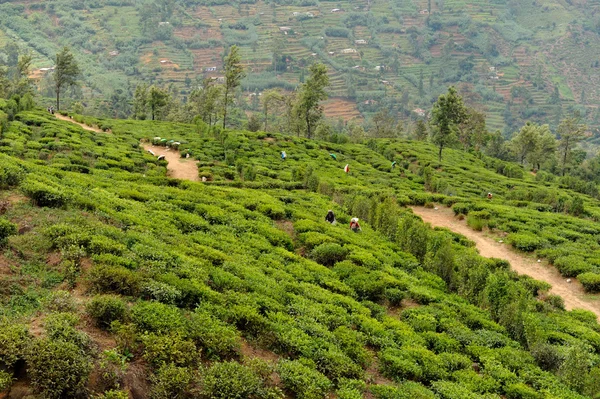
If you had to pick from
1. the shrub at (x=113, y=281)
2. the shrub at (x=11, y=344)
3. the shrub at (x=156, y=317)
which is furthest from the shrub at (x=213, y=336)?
the shrub at (x=11, y=344)

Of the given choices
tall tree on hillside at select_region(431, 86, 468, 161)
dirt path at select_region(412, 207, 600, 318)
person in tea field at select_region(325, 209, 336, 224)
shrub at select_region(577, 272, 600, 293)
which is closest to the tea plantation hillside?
person in tea field at select_region(325, 209, 336, 224)

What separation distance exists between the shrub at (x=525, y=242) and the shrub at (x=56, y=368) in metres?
24.2

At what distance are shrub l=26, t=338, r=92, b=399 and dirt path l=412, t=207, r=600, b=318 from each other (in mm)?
19797

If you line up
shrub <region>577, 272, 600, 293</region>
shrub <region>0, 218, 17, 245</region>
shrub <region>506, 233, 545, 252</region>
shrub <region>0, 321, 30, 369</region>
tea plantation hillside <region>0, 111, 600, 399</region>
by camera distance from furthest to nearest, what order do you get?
1. shrub <region>506, 233, 545, 252</region>
2. shrub <region>577, 272, 600, 293</region>
3. shrub <region>0, 218, 17, 245</region>
4. tea plantation hillside <region>0, 111, 600, 399</region>
5. shrub <region>0, 321, 30, 369</region>

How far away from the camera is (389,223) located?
74.7ft

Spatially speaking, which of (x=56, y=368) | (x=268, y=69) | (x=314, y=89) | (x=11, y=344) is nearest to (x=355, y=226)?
(x=56, y=368)

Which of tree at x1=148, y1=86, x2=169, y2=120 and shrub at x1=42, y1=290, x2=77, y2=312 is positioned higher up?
tree at x1=148, y1=86, x2=169, y2=120

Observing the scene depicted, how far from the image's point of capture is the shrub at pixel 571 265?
71.9 feet

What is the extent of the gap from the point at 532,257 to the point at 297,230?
1408 centimetres

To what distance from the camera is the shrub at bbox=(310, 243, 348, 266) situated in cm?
1700

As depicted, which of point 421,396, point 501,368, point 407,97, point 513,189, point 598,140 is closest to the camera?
point 421,396

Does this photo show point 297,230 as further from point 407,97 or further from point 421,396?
point 407,97

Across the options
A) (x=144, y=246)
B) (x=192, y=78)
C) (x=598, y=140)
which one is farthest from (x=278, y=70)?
(x=144, y=246)

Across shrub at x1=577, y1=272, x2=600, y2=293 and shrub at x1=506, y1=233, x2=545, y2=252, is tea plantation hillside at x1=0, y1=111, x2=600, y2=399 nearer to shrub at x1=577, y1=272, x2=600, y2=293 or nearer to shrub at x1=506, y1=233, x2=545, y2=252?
shrub at x1=506, y1=233, x2=545, y2=252
